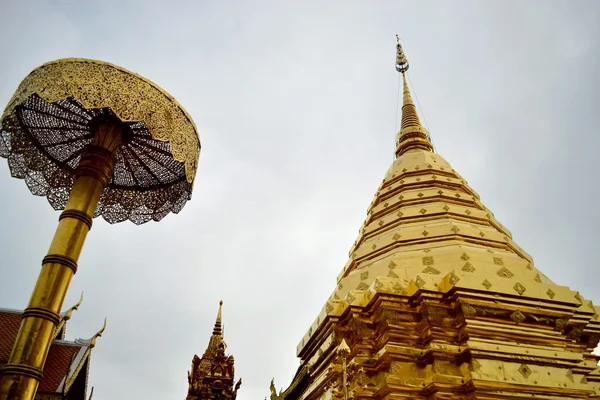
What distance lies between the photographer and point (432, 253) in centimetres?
805

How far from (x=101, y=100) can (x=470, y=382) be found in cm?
537

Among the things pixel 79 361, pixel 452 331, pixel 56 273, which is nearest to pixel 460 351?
pixel 452 331

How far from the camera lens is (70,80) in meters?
3.88

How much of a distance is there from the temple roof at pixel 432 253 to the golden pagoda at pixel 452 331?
22 mm

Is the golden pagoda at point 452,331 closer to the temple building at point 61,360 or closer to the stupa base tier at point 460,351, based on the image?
the stupa base tier at point 460,351

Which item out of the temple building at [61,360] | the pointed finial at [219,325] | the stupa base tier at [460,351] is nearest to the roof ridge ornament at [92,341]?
the temple building at [61,360]

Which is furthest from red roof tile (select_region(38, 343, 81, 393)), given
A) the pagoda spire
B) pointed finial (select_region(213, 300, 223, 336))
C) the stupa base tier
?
the pagoda spire

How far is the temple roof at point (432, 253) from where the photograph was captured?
22.8 feet

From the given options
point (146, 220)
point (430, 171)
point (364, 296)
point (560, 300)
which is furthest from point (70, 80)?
point (430, 171)

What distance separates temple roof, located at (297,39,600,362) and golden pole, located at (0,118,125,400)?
174 inches

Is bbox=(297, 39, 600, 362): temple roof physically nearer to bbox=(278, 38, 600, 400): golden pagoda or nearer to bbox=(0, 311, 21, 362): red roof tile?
bbox=(278, 38, 600, 400): golden pagoda

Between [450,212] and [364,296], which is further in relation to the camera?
[450,212]

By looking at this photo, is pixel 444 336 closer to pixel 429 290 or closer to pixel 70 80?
pixel 429 290

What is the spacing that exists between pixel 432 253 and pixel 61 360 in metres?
9.12
